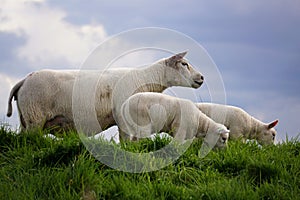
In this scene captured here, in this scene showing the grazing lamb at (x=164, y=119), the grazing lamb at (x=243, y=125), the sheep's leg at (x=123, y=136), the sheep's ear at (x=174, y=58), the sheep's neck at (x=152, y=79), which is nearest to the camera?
the grazing lamb at (x=164, y=119)

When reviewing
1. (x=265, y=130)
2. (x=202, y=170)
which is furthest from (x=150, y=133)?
(x=265, y=130)

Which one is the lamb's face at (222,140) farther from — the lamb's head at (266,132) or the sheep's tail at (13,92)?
the sheep's tail at (13,92)

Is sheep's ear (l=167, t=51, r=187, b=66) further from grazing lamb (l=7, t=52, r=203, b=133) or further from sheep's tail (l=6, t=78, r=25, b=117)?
sheep's tail (l=6, t=78, r=25, b=117)

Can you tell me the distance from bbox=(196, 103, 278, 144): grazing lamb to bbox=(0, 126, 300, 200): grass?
293 centimetres

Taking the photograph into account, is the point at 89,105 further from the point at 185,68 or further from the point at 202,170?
the point at 202,170

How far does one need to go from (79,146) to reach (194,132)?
2381 mm

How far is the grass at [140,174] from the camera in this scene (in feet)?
21.3

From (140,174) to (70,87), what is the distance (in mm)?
3643

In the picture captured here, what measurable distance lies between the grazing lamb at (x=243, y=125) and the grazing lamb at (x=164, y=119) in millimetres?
1724

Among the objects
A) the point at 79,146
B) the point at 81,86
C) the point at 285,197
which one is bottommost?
the point at 285,197

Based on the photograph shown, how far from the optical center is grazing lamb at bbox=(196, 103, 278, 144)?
11.5 m

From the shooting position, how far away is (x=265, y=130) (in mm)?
11898

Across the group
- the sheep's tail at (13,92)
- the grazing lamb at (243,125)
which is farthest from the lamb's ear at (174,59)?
the sheep's tail at (13,92)

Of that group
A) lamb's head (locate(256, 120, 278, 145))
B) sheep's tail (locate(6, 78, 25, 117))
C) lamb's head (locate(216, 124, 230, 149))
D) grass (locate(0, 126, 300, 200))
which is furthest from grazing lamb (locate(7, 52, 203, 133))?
lamb's head (locate(256, 120, 278, 145))
